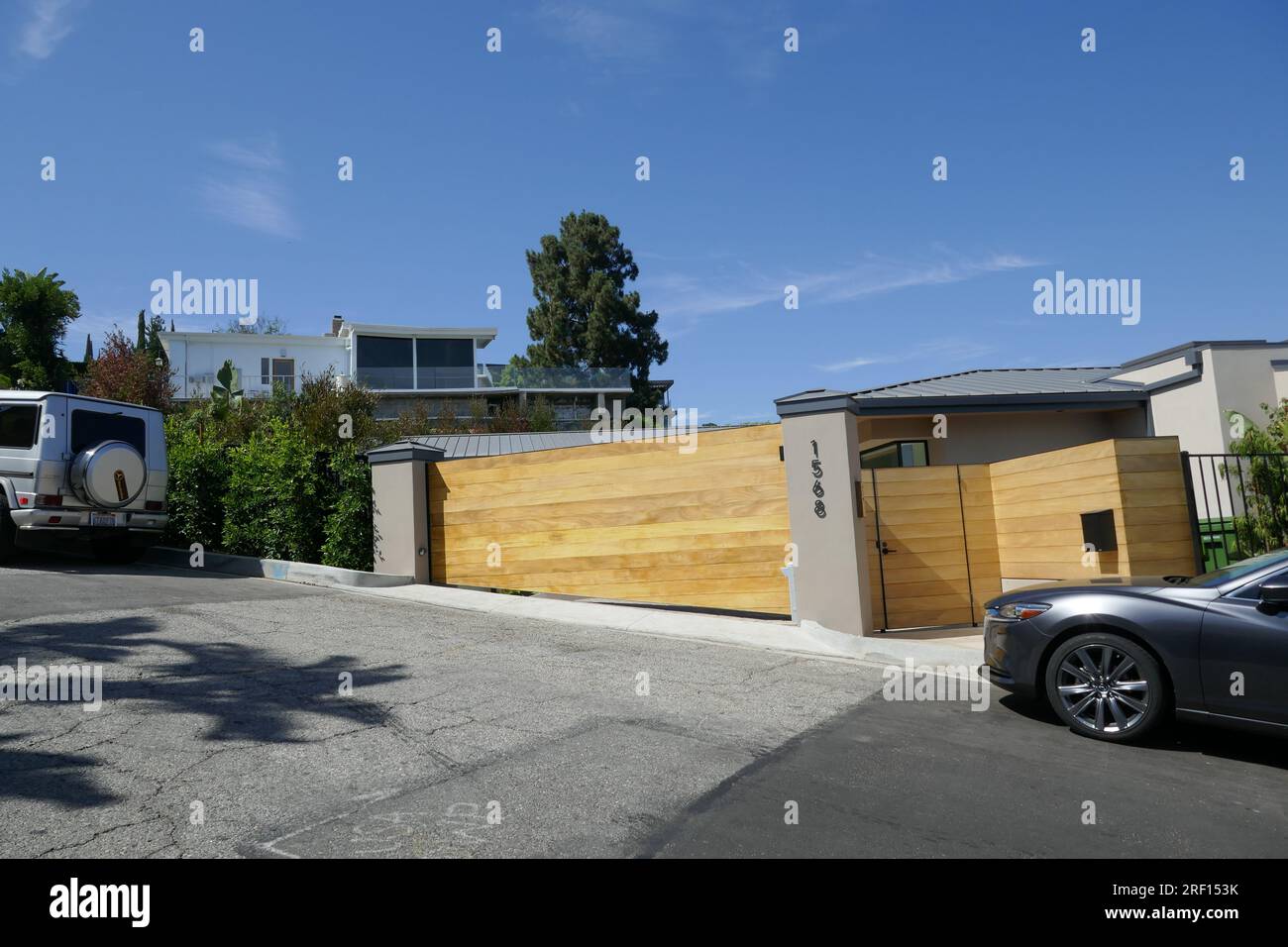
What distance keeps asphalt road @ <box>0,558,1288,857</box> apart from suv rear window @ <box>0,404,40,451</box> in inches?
211

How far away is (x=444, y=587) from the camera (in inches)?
460

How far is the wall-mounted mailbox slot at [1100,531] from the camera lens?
8547 millimetres

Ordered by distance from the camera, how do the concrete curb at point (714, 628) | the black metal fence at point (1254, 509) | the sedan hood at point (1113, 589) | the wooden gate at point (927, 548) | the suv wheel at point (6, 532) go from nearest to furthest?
the sedan hood at point (1113, 589)
the concrete curb at point (714, 628)
the wooden gate at point (927, 548)
the black metal fence at point (1254, 509)
the suv wheel at point (6, 532)

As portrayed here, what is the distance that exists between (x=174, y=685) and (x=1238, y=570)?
7486 mm

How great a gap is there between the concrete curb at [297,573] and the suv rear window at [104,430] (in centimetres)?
208

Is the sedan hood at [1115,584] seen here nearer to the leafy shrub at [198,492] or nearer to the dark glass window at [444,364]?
the leafy shrub at [198,492]

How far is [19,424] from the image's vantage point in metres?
11.7

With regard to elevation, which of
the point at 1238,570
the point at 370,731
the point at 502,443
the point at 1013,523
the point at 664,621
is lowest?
the point at 370,731

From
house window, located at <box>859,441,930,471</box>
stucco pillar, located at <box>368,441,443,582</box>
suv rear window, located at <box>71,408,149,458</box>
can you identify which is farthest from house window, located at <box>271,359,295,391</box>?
house window, located at <box>859,441,930,471</box>

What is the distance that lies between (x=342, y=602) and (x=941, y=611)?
7216mm

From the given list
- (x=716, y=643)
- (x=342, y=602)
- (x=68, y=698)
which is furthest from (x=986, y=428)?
(x=68, y=698)

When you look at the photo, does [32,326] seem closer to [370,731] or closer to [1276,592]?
[370,731]

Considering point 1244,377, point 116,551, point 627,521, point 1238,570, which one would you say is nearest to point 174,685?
point 627,521


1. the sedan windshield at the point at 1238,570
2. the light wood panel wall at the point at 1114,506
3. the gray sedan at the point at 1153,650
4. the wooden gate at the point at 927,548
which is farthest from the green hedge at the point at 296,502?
the sedan windshield at the point at 1238,570
